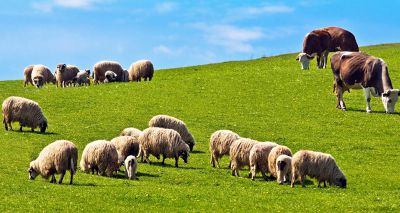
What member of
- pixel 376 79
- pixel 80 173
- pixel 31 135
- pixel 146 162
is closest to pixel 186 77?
pixel 376 79

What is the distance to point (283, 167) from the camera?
1183 inches

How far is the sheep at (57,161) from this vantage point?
2800 cm

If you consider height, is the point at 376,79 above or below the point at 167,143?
above

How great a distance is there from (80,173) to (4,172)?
2.95 m

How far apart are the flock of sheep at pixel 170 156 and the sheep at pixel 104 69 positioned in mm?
30612

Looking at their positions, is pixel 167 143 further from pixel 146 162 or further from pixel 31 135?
pixel 31 135

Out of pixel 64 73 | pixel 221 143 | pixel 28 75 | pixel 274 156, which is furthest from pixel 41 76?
pixel 274 156

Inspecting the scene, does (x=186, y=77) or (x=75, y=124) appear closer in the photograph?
(x=75, y=124)

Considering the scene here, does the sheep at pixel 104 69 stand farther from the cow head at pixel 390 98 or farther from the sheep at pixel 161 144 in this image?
the sheep at pixel 161 144

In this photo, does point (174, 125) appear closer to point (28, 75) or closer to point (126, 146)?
point (126, 146)

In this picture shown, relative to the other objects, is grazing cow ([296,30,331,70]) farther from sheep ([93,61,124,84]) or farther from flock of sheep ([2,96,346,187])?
flock of sheep ([2,96,346,187])

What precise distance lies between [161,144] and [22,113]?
9.56m

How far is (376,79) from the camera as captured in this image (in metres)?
48.8

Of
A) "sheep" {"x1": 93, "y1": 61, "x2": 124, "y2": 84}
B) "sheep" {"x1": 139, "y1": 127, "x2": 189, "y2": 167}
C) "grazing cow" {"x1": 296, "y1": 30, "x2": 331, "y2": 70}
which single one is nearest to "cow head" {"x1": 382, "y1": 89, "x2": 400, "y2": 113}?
"sheep" {"x1": 139, "y1": 127, "x2": 189, "y2": 167}
